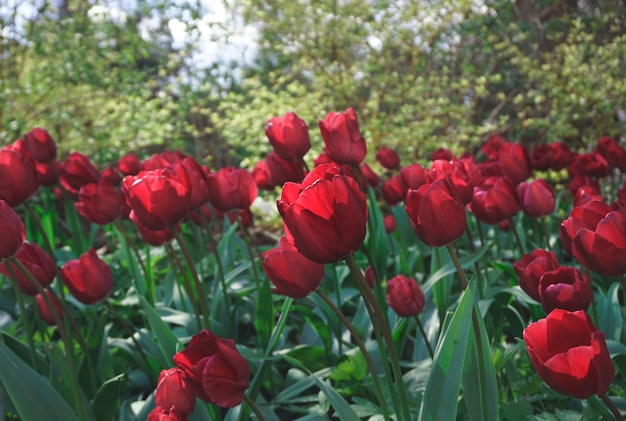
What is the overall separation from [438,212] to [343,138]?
579mm

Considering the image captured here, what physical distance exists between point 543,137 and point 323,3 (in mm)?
3143

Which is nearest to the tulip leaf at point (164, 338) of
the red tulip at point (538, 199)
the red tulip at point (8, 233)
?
the red tulip at point (8, 233)

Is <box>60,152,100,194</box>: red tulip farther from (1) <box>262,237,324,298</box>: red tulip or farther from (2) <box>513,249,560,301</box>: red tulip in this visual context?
(2) <box>513,249,560,301</box>: red tulip

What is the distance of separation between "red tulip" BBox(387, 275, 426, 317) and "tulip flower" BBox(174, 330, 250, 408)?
47 centimetres

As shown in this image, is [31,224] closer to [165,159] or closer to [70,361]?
[165,159]

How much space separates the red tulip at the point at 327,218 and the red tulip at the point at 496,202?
766 millimetres

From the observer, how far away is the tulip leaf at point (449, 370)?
3.05 ft

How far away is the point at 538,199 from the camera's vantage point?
5.29 ft

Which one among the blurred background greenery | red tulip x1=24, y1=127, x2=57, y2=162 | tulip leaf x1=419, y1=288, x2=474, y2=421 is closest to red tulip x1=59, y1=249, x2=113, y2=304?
red tulip x1=24, y1=127, x2=57, y2=162

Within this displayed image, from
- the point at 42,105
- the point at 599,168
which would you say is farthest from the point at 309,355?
the point at 42,105

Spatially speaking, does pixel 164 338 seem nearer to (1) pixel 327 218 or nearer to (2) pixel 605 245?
(1) pixel 327 218

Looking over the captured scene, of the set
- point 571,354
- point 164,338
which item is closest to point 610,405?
point 571,354

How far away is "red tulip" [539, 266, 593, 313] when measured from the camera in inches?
40.9

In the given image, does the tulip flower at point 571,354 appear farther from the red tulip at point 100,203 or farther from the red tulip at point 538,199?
the red tulip at point 100,203
